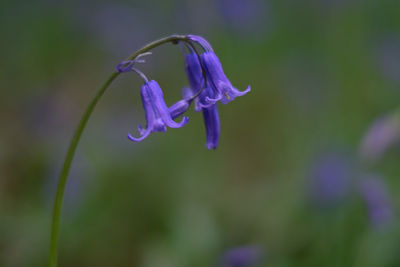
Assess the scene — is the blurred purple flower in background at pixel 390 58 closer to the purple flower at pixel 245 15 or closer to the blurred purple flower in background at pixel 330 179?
the purple flower at pixel 245 15

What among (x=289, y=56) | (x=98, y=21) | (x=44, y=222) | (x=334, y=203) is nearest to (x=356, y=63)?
(x=289, y=56)

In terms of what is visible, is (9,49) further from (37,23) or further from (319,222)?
(319,222)

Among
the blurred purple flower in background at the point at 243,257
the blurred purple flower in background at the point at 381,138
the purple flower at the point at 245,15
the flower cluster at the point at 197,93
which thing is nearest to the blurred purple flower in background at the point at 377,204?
the blurred purple flower in background at the point at 381,138

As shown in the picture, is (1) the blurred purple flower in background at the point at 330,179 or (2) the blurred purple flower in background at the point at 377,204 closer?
(2) the blurred purple flower in background at the point at 377,204

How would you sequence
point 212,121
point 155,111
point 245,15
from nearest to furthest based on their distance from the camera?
point 155,111, point 212,121, point 245,15

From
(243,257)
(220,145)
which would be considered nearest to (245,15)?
(220,145)

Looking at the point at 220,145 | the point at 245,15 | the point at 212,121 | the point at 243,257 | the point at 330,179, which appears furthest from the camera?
the point at 245,15

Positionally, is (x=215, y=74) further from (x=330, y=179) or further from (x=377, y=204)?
(x=330, y=179)
